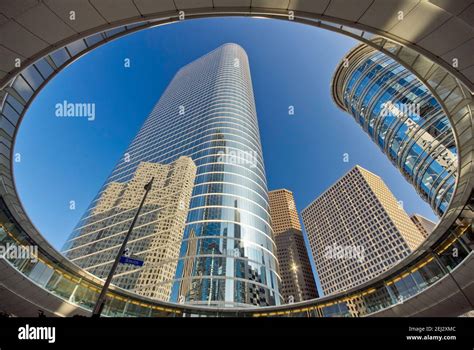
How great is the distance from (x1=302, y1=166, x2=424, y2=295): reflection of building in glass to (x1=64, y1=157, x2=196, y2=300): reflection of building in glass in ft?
319

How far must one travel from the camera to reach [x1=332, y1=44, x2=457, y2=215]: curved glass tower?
1272 inches

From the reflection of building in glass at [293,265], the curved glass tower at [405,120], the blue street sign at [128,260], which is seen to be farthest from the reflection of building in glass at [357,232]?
the blue street sign at [128,260]

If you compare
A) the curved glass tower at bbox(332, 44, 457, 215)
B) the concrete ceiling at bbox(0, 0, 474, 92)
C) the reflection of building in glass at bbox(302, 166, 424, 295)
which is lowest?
the concrete ceiling at bbox(0, 0, 474, 92)

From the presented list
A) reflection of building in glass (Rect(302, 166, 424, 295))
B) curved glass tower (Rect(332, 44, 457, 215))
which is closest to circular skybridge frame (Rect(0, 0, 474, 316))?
curved glass tower (Rect(332, 44, 457, 215))

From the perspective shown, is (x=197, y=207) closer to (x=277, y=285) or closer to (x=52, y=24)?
(x=277, y=285)

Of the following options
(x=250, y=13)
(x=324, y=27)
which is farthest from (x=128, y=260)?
(x=324, y=27)

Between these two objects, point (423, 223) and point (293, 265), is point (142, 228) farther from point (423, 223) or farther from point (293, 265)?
point (423, 223)

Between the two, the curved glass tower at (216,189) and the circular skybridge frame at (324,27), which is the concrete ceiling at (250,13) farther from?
the curved glass tower at (216,189)

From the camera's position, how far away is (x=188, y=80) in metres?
143

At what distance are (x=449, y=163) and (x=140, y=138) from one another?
11879 centimetres

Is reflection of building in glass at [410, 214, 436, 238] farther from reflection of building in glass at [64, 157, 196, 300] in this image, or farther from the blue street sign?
the blue street sign

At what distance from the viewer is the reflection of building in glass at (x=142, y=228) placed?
65.9 m

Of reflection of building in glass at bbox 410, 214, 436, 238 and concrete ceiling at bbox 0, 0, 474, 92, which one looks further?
reflection of building in glass at bbox 410, 214, 436, 238

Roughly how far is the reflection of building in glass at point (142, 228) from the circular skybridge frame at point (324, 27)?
→ 39312 mm
